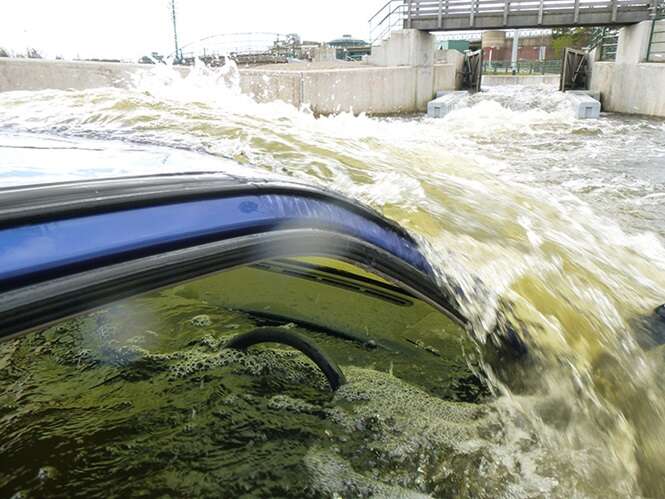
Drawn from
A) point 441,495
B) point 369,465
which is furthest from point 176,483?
point 441,495

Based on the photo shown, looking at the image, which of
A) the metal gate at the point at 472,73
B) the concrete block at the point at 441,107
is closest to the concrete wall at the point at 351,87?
the concrete block at the point at 441,107

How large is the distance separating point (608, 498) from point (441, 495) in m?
0.57

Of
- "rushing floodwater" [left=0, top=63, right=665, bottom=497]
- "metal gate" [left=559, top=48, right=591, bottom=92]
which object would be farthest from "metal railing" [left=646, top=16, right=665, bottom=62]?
"rushing floodwater" [left=0, top=63, right=665, bottom=497]

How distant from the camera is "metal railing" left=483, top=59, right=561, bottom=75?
36.4 metres

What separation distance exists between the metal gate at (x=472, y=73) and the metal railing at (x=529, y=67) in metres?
12.7

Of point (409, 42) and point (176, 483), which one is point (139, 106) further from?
point (409, 42)

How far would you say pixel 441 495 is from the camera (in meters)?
1.73

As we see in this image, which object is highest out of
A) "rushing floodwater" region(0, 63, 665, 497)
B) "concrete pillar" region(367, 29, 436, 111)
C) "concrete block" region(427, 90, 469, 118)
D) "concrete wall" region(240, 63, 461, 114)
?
"concrete pillar" region(367, 29, 436, 111)

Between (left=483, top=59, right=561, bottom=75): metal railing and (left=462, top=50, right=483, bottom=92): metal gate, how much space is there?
12720mm

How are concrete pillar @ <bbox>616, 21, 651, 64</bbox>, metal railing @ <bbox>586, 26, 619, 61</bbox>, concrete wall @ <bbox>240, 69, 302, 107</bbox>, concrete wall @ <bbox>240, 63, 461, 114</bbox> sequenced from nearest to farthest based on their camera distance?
concrete wall @ <bbox>240, 69, 302, 107</bbox> < concrete wall @ <bbox>240, 63, 461, 114</bbox> < concrete pillar @ <bbox>616, 21, 651, 64</bbox> < metal railing @ <bbox>586, 26, 619, 61</bbox>

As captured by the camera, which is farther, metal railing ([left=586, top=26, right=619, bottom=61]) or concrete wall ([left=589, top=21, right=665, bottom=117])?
metal railing ([left=586, top=26, right=619, bottom=61])

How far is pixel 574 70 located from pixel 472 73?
5086 millimetres

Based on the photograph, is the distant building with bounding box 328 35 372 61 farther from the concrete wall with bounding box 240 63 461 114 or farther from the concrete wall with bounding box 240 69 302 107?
the concrete wall with bounding box 240 69 302 107

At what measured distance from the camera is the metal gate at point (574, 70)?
2094 cm
